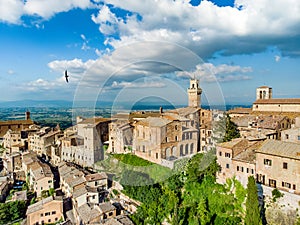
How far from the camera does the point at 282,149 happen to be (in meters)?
16.9

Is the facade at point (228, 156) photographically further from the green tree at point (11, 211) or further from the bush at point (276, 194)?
the green tree at point (11, 211)

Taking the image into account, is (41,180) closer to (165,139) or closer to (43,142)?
(43,142)

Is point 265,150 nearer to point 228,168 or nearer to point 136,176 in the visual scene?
point 228,168

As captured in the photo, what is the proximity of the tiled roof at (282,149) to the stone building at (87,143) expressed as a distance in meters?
20.1

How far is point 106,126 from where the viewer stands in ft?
114

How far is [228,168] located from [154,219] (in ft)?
25.3

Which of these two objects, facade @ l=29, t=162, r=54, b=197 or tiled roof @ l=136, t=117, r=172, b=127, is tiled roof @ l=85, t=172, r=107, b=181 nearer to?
facade @ l=29, t=162, r=54, b=197

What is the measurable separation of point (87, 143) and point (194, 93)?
52.9 feet

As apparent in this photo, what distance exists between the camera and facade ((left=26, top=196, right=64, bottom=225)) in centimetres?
2455

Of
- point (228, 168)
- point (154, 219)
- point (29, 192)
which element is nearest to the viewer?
point (228, 168)

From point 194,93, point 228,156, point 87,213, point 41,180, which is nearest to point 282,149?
point 228,156

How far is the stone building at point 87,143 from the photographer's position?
31453 millimetres

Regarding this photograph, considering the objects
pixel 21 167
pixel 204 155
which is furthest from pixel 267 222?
pixel 21 167

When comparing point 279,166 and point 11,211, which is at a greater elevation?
point 279,166
